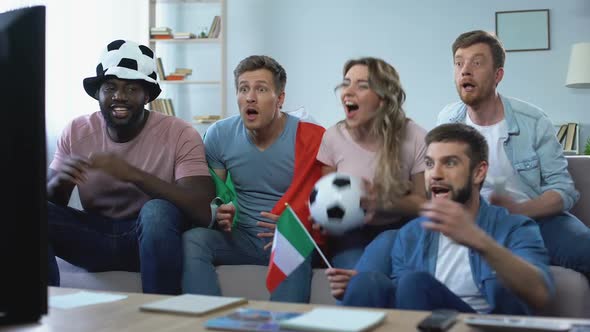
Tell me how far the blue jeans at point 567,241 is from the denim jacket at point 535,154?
0.09 m

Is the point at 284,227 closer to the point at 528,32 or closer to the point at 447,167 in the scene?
the point at 447,167

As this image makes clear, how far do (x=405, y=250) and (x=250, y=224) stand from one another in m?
0.74

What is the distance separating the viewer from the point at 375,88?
2297 mm

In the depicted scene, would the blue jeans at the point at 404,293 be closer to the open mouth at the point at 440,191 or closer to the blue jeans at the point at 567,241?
the open mouth at the point at 440,191

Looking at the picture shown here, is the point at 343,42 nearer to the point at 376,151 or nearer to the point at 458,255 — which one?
the point at 376,151

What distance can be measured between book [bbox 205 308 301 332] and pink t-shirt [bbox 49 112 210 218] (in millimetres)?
1263

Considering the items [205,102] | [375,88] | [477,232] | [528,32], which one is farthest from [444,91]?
[477,232]

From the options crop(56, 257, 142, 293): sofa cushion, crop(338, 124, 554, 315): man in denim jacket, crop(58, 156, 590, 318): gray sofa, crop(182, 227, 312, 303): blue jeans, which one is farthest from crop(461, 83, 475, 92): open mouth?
crop(56, 257, 142, 293): sofa cushion

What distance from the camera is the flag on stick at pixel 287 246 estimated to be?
5.88ft

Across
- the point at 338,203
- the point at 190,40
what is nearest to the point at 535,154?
the point at 338,203

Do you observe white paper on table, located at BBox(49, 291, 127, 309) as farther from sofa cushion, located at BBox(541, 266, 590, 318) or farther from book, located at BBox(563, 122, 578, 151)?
book, located at BBox(563, 122, 578, 151)

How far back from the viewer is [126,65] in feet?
8.50

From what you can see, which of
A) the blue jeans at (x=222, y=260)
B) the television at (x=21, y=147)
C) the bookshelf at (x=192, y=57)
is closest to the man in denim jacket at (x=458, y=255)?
the blue jeans at (x=222, y=260)

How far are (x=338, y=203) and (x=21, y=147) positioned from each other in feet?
3.77
